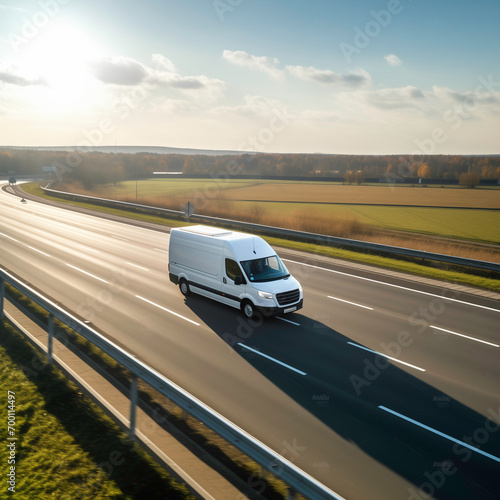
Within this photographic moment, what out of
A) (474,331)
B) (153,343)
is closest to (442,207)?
(474,331)

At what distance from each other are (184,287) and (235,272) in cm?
263

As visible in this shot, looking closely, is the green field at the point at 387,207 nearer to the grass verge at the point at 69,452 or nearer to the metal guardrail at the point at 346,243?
the metal guardrail at the point at 346,243

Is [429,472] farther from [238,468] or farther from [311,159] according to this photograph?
[311,159]

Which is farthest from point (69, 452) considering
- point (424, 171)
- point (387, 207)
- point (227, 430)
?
point (424, 171)

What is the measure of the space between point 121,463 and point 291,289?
25.9 feet

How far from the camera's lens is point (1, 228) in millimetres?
29469

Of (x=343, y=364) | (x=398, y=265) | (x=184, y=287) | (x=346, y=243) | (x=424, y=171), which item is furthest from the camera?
(x=424, y=171)

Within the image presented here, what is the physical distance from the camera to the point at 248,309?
13.2m

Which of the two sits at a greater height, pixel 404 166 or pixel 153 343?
pixel 404 166

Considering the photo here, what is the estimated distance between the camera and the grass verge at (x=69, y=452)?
A: 17.6ft

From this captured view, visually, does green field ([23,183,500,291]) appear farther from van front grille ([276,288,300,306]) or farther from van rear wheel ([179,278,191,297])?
van rear wheel ([179,278,191,297])

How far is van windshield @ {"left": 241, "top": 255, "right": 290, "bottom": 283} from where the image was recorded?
13.3m

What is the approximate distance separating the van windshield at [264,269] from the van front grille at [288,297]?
0.65 metres

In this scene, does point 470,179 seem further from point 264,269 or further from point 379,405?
point 379,405
